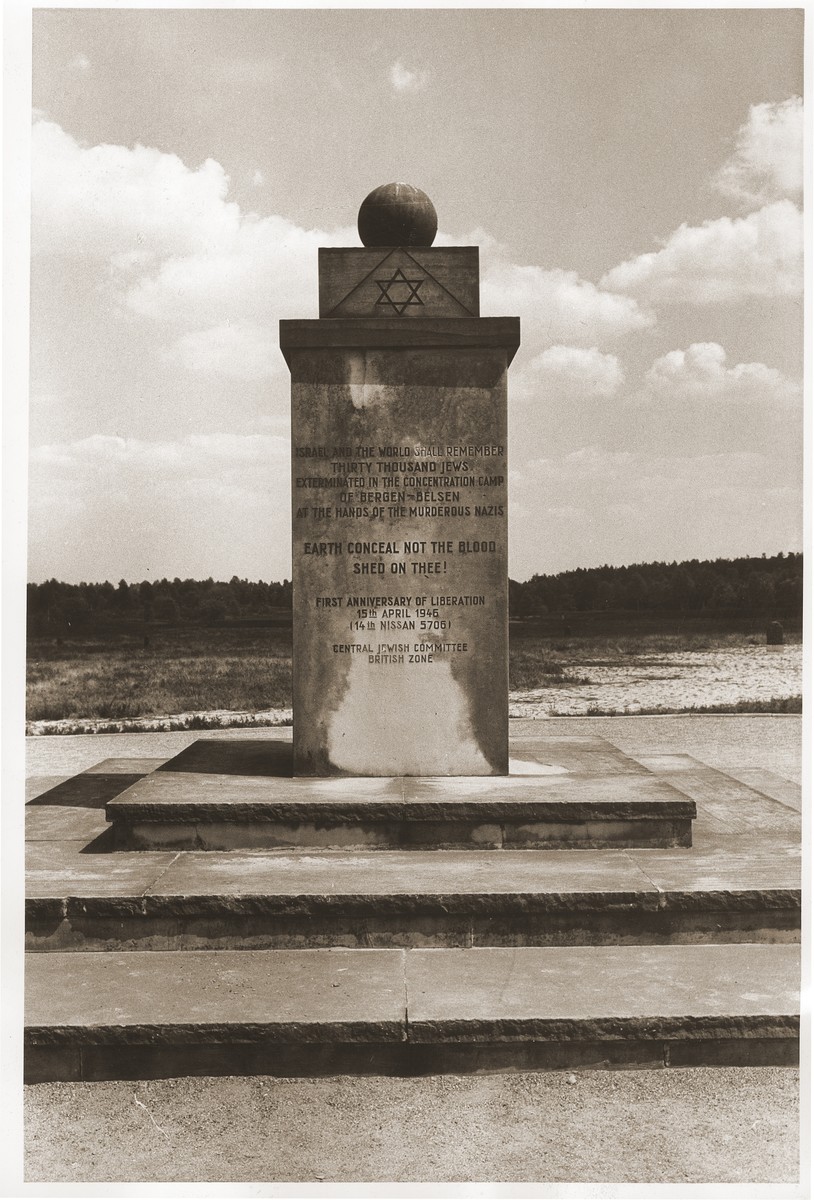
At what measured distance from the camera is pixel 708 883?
549 centimetres

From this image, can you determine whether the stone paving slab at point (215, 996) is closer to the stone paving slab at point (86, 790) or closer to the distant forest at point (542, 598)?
the stone paving slab at point (86, 790)

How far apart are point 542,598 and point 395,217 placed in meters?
17.6

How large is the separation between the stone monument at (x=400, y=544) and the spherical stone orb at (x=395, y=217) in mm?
644

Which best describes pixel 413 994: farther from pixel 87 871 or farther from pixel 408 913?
pixel 87 871

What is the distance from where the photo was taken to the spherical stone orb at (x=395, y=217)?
7.29m

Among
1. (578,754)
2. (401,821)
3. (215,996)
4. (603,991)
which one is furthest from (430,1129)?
(578,754)

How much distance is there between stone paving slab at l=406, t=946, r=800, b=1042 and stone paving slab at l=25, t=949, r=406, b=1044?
0.63 ft

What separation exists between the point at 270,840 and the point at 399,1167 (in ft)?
8.35

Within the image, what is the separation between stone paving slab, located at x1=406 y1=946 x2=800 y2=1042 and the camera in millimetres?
4438

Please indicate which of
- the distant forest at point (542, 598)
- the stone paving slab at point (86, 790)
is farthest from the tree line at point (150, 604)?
the stone paving slab at point (86, 790)

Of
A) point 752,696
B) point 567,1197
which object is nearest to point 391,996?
point 567,1197

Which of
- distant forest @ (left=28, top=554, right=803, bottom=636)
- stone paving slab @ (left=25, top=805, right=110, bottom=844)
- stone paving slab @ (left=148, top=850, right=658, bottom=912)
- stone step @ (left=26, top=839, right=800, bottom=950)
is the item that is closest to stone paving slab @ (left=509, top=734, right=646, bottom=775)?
stone paving slab @ (left=148, top=850, right=658, bottom=912)

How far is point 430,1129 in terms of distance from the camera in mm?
4078

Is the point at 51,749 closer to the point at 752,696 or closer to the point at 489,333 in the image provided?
the point at 489,333
